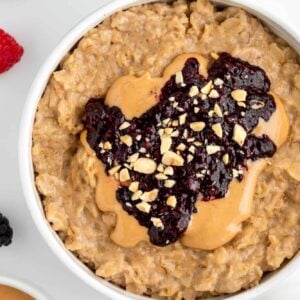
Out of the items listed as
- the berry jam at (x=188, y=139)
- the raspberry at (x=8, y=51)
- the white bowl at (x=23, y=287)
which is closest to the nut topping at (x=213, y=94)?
the berry jam at (x=188, y=139)

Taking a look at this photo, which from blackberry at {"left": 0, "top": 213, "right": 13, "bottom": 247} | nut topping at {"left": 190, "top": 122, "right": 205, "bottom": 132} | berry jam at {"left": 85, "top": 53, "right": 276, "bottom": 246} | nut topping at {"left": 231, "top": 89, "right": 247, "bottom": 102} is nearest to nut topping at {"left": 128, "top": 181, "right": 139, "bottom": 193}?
berry jam at {"left": 85, "top": 53, "right": 276, "bottom": 246}

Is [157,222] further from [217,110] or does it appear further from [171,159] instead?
[217,110]

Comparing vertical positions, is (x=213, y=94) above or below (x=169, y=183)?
above

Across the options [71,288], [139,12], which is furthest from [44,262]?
[139,12]

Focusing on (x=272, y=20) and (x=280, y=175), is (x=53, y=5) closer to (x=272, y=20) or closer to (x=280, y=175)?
(x=272, y=20)

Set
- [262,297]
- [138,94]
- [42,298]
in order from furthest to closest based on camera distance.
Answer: [42,298] < [262,297] < [138,94]

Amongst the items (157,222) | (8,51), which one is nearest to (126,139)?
(157,222)
